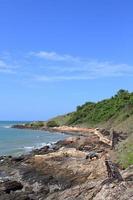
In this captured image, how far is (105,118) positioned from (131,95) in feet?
38.1

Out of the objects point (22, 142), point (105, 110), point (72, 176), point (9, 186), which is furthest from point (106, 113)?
point (9, 186)

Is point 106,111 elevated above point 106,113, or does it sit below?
above

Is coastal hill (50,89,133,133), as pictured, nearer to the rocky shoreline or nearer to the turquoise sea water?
the turquoise sea water

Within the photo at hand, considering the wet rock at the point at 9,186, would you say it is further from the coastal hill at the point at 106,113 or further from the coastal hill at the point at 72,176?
the coastal hill at the point at 106,113

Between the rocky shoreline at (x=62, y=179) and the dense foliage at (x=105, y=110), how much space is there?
61.9 m

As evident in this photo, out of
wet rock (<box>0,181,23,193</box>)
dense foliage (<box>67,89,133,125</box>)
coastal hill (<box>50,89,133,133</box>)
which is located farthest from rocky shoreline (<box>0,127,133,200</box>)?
dense foliage (<box>67,89,133,125</box>)

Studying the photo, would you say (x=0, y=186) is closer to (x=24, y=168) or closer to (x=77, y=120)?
(x=24, y=168)

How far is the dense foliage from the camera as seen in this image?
368 ft

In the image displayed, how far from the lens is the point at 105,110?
12612 centimetres

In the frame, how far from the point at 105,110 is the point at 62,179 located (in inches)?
3781

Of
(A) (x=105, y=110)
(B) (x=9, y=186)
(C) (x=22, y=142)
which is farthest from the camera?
(A) (x=105, y=110)

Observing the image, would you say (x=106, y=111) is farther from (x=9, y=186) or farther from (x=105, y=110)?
(x=9, y=186)

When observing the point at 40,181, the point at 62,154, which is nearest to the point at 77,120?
the point at 62,154

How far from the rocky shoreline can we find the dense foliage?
203 ft
